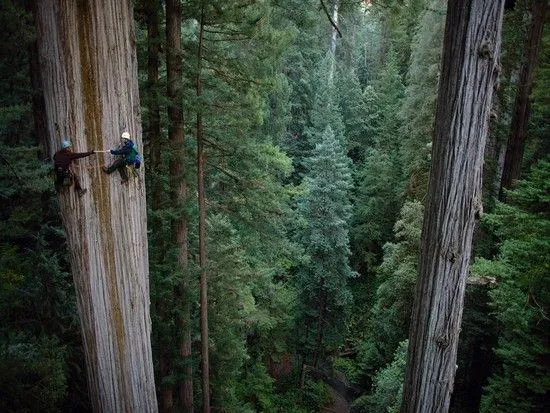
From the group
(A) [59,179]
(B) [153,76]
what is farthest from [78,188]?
(B) [153,76]

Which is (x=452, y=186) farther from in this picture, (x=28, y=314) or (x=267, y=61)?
(x=28, y=314)

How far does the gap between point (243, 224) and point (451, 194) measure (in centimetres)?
982

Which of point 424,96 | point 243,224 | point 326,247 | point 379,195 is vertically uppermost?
point 424,96

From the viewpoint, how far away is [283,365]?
22.8 metres

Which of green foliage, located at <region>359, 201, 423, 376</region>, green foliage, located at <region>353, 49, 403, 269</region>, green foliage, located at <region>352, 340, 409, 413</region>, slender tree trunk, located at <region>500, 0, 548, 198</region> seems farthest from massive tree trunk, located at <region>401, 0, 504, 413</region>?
green foliage, located at <region>353, 49, 403, 269</region>

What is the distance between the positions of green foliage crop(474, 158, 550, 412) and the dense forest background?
0.11ft

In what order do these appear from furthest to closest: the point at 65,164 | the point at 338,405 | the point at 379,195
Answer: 1. the point at 379,195
2. the point at 338,405
3. the point at 65,164

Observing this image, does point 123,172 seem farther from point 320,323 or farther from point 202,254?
point 320,323

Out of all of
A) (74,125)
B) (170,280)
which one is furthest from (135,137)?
(170,280)

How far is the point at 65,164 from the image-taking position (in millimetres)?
3238

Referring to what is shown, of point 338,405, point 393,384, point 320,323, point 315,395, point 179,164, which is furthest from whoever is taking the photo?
point 320,323

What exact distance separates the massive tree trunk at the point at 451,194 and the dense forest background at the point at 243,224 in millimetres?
466

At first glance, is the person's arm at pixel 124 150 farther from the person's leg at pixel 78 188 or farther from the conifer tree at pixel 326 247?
the conifer tree at pixel 326 247

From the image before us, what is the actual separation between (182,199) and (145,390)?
4.26m
